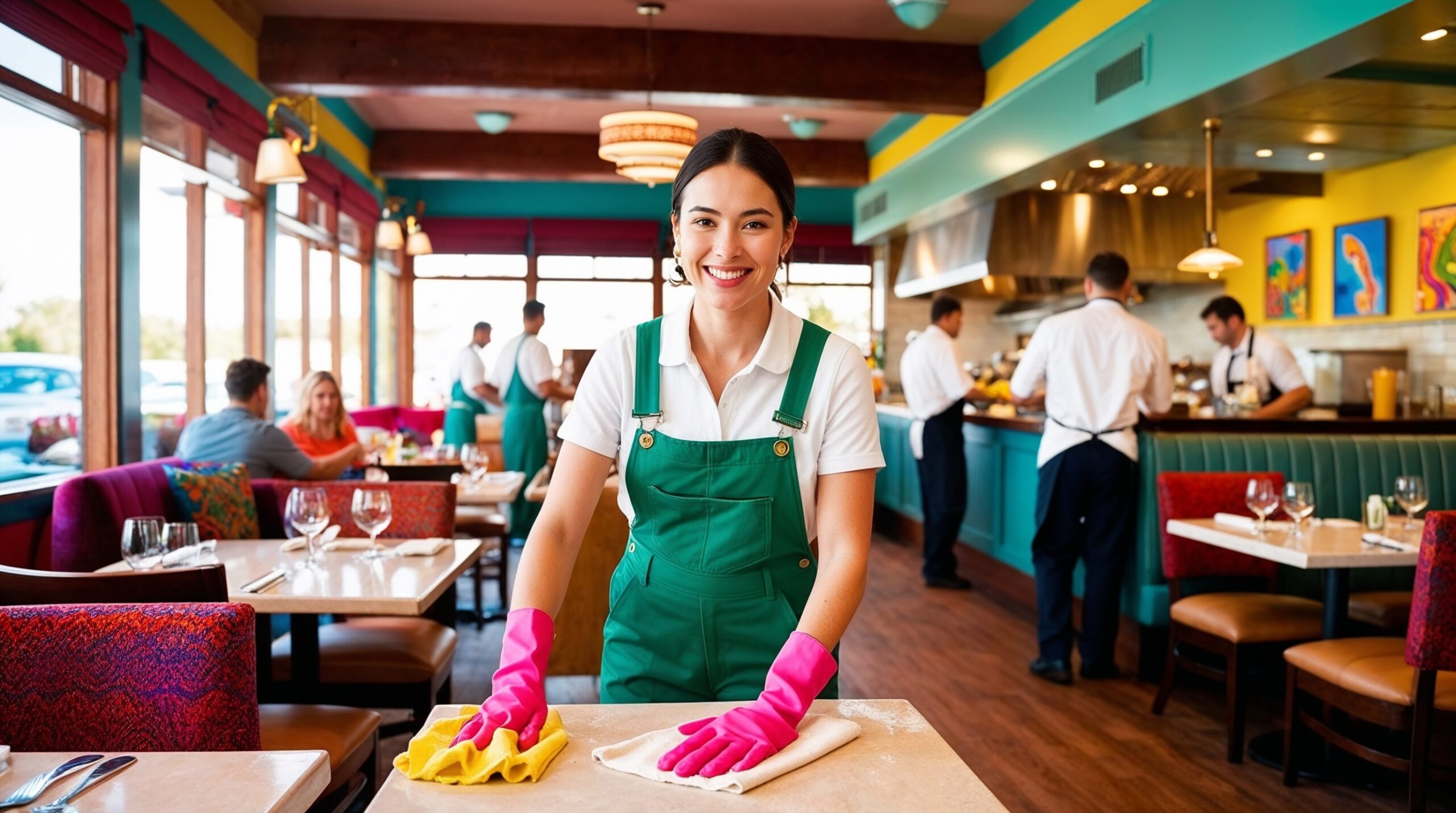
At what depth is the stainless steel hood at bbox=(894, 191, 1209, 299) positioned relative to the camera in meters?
8.20

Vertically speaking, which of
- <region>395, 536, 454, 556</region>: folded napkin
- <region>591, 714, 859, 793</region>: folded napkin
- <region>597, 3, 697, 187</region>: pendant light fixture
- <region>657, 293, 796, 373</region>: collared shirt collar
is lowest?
<region>395, 536, 454, 556</region>: folded napkin

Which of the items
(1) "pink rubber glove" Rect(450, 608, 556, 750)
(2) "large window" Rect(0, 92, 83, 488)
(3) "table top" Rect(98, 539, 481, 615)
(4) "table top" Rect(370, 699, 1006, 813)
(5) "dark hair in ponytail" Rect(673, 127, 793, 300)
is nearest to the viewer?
(4) "table top" Rect(370, 699, 1006, 813)

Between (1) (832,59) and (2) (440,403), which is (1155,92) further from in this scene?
(2) (440,403)

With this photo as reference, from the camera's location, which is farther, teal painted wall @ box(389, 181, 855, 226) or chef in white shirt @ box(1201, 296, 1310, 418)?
teal painted wall @ box(389, 181, 855, 226)

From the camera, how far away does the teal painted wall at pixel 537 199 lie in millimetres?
11977

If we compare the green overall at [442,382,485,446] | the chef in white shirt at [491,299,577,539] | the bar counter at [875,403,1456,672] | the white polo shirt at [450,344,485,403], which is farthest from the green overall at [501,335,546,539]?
the bar counter at [875,403,1456,672]

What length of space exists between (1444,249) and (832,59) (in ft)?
12.3

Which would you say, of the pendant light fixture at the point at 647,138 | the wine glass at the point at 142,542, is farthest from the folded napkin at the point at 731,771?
the pendant light fixture at the point at 647,138

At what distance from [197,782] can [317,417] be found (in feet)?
14.5

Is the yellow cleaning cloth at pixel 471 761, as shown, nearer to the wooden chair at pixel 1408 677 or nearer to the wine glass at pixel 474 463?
the wooden chair at pixel 1408 677

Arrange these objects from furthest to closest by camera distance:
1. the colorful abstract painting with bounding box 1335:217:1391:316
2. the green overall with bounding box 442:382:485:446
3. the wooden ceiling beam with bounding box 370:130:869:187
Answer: the wooden ceiling beam with bounding box 370:130:869:187 → the green overall with bounding box 442:382:485:446 → the colorful abstract painting with bounding box 1335:217:1391:316

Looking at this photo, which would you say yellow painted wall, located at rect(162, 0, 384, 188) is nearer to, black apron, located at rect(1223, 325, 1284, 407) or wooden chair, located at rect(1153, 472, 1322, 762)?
wooden chair, located at rect(1153, 472, 1322, 762)

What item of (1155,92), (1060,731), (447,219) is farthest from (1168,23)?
(447,219)

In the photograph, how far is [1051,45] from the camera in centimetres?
630
